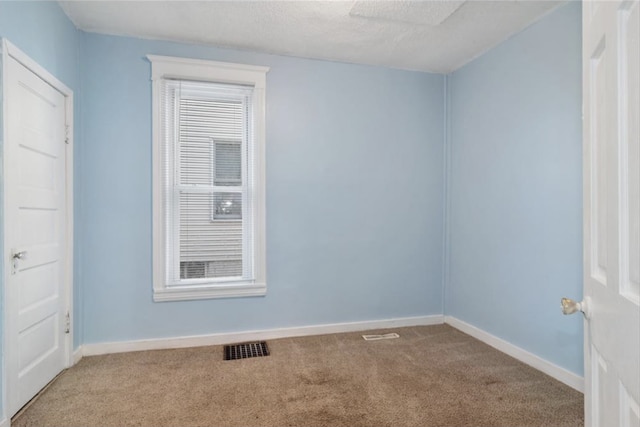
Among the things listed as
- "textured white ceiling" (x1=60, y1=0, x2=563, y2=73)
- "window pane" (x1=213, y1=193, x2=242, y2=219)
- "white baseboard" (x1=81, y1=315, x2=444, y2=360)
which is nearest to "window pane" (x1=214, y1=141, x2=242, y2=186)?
"window pane" (x1=213, y1=193, x2=242, y2=219)

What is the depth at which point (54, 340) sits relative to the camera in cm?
247

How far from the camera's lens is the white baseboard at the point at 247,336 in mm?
2865

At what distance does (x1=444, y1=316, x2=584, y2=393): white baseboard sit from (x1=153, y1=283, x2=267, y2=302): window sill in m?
1.94

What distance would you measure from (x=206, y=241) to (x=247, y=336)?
920 mm

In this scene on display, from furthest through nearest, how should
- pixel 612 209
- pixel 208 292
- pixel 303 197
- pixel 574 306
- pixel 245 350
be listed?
pixel 303 197 < pixel 208 292 < pixel 245 350 < pixel 574 306 < pixel 612 209

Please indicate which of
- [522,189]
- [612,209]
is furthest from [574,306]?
[522,189]

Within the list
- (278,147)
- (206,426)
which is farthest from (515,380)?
(278,147)

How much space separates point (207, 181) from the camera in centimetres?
308

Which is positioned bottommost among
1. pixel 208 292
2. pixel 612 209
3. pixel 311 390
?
pixel 311 390

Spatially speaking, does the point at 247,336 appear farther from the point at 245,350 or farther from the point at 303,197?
the point at 303,197

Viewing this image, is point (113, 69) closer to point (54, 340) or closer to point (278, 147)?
point (278, 147)

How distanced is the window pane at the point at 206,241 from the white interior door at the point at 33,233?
0.85 m

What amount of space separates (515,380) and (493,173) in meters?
1.64

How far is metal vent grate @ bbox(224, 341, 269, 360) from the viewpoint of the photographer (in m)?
2.84
